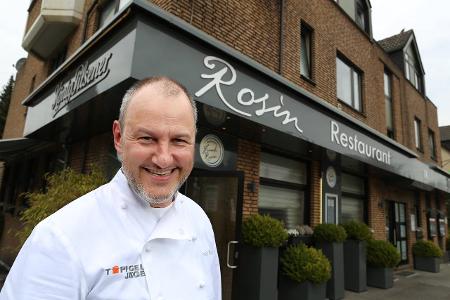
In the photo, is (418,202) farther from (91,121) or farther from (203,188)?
(91,121)

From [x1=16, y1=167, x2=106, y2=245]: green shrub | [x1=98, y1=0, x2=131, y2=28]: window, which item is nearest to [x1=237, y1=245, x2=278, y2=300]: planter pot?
[x1=16, y1=167, x2=106, y2=245]: green shrub

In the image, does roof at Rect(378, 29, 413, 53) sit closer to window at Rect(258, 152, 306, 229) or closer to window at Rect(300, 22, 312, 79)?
window at Rect(300, 22, 312, 79)

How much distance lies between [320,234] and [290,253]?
1.47 m

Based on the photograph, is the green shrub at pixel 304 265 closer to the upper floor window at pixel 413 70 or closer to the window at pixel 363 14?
the window at pixel 363 14

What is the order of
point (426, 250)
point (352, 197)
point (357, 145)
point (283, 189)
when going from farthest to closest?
point (426, 250) < point (352, 197) < point (357, 145) < point (283, 189)

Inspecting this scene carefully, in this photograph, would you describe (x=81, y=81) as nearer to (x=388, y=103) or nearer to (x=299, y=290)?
(x=299, y=290)

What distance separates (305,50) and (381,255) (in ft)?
19.8

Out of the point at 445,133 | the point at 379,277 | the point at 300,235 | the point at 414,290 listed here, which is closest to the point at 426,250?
the point at 414,290

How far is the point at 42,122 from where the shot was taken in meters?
6.27

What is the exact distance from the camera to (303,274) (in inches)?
217

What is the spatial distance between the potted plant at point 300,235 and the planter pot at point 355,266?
4.39 ft

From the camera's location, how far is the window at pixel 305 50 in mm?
8453

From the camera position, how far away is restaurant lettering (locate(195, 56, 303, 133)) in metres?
4.32

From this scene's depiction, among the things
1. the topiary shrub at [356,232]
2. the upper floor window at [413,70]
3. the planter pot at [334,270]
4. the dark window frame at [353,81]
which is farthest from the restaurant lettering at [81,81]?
the upper floor window at [413,70]
